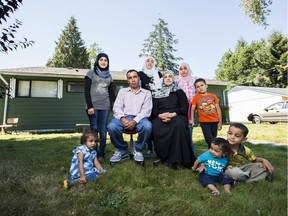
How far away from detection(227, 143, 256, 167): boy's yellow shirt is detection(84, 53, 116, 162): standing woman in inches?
82.8

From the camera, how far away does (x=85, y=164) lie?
295cm

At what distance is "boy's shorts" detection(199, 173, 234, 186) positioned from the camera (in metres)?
2.84

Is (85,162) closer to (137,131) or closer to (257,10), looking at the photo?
(137,131)

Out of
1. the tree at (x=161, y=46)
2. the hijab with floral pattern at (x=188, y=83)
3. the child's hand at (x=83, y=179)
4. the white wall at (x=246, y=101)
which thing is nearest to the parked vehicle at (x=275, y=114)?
the white wall at (x=246, y=101)

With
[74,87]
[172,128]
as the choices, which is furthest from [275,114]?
[172,128]

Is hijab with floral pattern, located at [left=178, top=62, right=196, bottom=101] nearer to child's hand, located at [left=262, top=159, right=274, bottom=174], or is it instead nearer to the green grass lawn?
the green grass lawn

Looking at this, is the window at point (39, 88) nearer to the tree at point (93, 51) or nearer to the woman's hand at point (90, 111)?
the woman's hand at point (90, 111)

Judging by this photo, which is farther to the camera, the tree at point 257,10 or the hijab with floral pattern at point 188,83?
the tree at point 257,10

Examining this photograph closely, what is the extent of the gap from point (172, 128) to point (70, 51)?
37138 mm

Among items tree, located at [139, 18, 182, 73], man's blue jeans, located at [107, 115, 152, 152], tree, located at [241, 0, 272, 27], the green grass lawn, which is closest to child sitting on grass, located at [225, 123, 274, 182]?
the green grass lawn

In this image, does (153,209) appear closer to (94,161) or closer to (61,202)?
(61,202)

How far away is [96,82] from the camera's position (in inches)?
161

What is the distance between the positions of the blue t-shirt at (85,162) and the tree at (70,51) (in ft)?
115

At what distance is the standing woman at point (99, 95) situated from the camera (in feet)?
13.1
